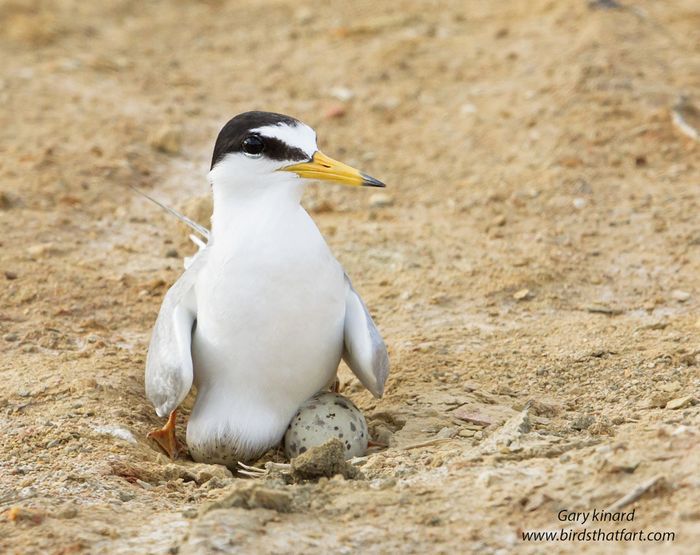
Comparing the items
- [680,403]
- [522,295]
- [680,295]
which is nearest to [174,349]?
[680,403]

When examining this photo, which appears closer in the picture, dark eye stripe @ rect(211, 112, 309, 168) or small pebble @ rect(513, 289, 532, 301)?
dark eye stripe @ rect(211, 112, 309, 168)

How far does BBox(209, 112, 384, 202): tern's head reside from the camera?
550cm

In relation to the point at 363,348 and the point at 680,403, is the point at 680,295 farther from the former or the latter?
the point at 363,348

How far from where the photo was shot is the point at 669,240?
25.5 ft

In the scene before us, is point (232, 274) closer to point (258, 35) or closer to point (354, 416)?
point (354, 416)

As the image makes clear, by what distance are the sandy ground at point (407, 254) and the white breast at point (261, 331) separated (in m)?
0.33

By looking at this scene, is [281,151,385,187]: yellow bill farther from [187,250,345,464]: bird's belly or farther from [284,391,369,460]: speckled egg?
[284,391,369,460]: speckled egg

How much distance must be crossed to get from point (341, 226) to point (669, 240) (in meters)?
2.21

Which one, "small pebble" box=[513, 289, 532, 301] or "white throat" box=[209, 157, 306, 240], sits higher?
"white throat" box=[209, 157, 306, 240]

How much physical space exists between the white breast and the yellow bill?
18 centimetres

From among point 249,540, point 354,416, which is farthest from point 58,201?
point 249,540

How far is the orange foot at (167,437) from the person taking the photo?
5.75 m

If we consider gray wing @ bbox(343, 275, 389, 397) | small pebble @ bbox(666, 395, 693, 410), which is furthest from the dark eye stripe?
small pebble @ bbox(666, 395, 693, 410)

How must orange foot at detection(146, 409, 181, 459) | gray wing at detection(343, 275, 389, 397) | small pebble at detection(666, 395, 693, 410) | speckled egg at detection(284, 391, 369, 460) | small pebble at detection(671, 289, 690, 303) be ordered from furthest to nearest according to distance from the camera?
small pebble at detection(671, 289, 690, 303), orange foot at detection(146, 409, 181, 459), gray wing at detection(343, 275, 389, 397), speckled egg at detection(284, 391, 369, 460), small pebble at detection(666, 395, 693, 410)
